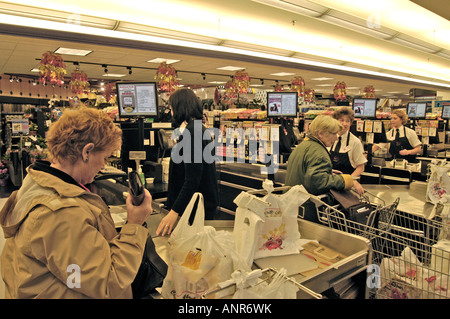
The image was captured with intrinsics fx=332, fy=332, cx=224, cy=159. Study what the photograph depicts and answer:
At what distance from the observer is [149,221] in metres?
2.31

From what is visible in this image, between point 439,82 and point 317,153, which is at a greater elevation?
point 439,82

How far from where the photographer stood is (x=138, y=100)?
3365 mm

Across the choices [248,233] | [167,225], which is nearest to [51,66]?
[167,225]

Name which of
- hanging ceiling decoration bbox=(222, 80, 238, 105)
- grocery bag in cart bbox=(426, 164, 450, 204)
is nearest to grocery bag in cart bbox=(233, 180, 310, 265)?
grocery bag in cart bbox=(426, 164, 450, 204)

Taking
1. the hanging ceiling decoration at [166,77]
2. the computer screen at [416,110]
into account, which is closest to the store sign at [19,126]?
the hanging ceiling decoration at [166,77]

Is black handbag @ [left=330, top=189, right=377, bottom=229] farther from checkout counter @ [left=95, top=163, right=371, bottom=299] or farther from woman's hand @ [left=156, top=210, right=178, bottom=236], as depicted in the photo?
woman's hand @ [left=156, top=210, right=178, bottom=236]

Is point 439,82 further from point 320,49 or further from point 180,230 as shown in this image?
point 180,230

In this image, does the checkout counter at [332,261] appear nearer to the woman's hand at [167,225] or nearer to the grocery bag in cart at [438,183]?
the woman's hand at [167,225]

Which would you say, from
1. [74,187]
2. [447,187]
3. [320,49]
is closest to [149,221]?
[74,187]

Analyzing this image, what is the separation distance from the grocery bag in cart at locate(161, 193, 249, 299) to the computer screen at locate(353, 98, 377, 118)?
5860mm

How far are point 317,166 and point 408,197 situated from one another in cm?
143

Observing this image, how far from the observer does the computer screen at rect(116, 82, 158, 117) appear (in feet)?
11.0
